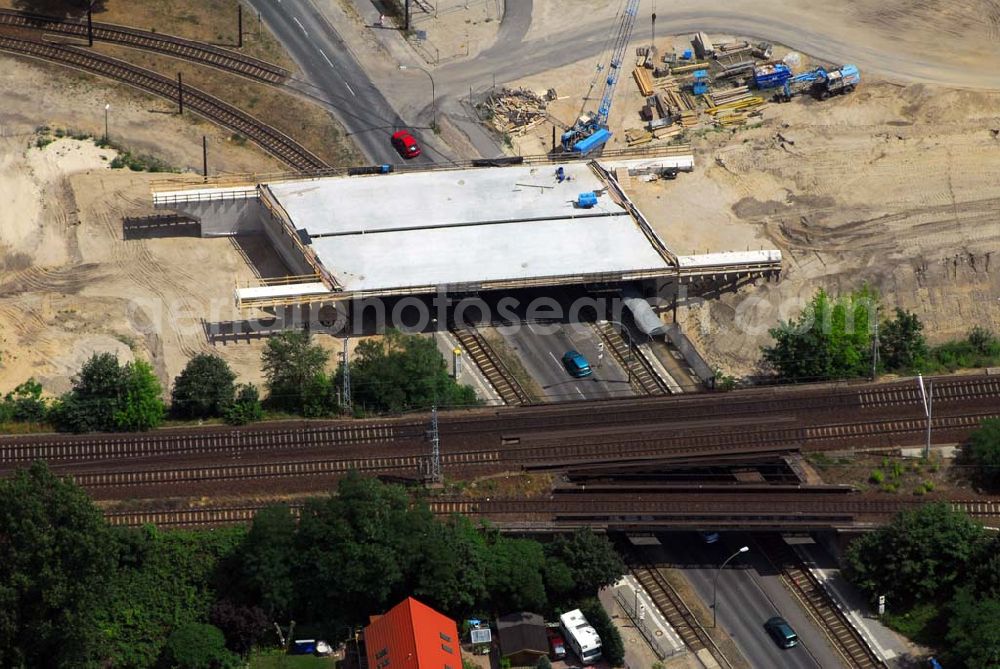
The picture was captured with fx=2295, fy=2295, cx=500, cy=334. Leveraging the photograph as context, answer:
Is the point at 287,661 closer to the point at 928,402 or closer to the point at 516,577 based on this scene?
the point at 516,577

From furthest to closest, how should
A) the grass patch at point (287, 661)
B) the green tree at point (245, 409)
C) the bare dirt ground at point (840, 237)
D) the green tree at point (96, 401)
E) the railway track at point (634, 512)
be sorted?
the bare dirt ground at point (840, 237)
the green tree at point (245, 409)
the green tree at point (96, 401)
the railway track at point (634, 512)
the grass patch at point (287, 661)

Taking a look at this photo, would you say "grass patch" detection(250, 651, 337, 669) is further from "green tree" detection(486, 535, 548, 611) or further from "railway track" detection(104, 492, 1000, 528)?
"green tree" detection(486, 535, 548, 611)

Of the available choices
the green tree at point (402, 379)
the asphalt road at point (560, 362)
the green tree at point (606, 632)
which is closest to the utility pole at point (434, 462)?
the green tree at point (402, 379)

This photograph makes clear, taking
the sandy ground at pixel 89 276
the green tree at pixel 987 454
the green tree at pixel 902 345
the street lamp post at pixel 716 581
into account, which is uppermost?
the sandy ground at pixel 89 276

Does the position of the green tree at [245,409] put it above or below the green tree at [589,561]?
above

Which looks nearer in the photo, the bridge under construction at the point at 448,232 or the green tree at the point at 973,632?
the green tree at the point at 973,632

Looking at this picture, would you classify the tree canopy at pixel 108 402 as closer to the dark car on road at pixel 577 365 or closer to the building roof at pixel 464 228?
the building roof at pixel 464 228
